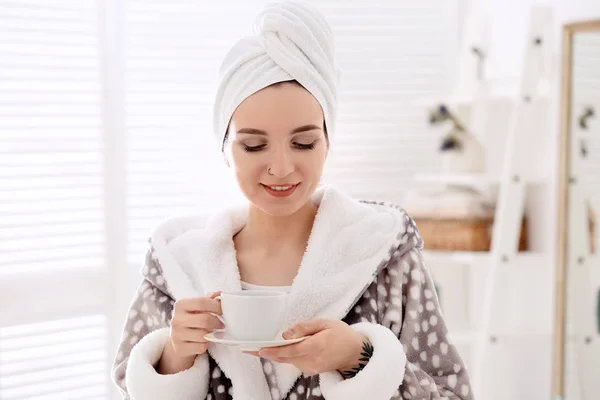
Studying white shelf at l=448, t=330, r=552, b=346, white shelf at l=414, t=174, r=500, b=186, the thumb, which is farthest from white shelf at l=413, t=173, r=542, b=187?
the thumb

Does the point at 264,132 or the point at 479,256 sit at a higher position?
the point at 264,132

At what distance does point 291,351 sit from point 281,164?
0.29 metres

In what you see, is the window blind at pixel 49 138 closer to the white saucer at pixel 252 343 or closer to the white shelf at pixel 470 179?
the white shelf at pixel 470 179

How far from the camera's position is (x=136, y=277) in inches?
110

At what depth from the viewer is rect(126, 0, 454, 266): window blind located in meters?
2.79

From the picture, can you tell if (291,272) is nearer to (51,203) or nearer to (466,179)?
(51,203)

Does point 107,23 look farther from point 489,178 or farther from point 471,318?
point 471,318

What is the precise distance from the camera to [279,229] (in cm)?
138

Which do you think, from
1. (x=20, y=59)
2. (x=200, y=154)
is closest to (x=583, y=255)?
(x=200, y=154)

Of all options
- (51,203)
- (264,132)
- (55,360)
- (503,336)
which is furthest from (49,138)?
(503,336)

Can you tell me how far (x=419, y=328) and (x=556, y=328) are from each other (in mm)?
1600

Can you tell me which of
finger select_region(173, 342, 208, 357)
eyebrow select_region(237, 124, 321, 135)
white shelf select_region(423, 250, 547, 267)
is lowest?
white shelf select_region(423, 250, 547, 267)

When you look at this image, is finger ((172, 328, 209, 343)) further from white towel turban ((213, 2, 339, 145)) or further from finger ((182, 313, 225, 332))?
white towel turban ((213, 2, 339, 145))

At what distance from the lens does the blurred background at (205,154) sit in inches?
99.2
